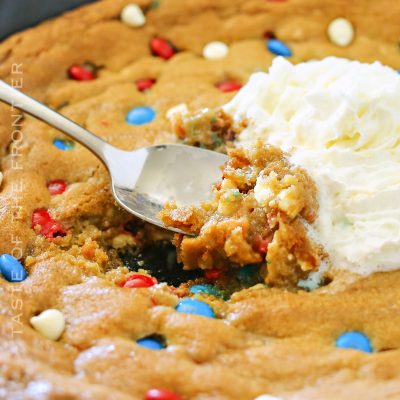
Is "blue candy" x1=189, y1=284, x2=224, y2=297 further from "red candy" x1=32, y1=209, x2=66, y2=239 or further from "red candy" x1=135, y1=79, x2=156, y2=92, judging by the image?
"red candy" x1=135, y1=79, x2=156, y2=92

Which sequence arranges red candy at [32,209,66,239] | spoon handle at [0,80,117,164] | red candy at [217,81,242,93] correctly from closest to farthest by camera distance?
red candy at [32,209,66,239] < spoon handle at [0,80,117,164] < red candy at [217,81,242,93]

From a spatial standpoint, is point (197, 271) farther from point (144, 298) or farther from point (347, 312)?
point (347, 312)

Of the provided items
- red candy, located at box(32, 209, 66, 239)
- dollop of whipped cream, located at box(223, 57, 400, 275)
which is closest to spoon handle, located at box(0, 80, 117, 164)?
red candy, located at box(32, 209, 66, 239)

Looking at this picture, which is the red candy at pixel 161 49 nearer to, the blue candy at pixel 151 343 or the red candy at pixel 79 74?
the red candy at pixel 79 74

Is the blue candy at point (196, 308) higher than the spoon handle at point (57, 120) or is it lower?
lower

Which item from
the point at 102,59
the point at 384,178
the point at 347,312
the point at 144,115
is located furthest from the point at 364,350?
the point at 102,59

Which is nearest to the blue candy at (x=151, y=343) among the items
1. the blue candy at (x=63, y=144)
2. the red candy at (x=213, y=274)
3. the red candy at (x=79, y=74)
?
the red candy at (x=213, y=274)

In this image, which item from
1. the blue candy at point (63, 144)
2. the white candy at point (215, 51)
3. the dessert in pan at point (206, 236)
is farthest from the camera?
the white candy at point (215, 51)
